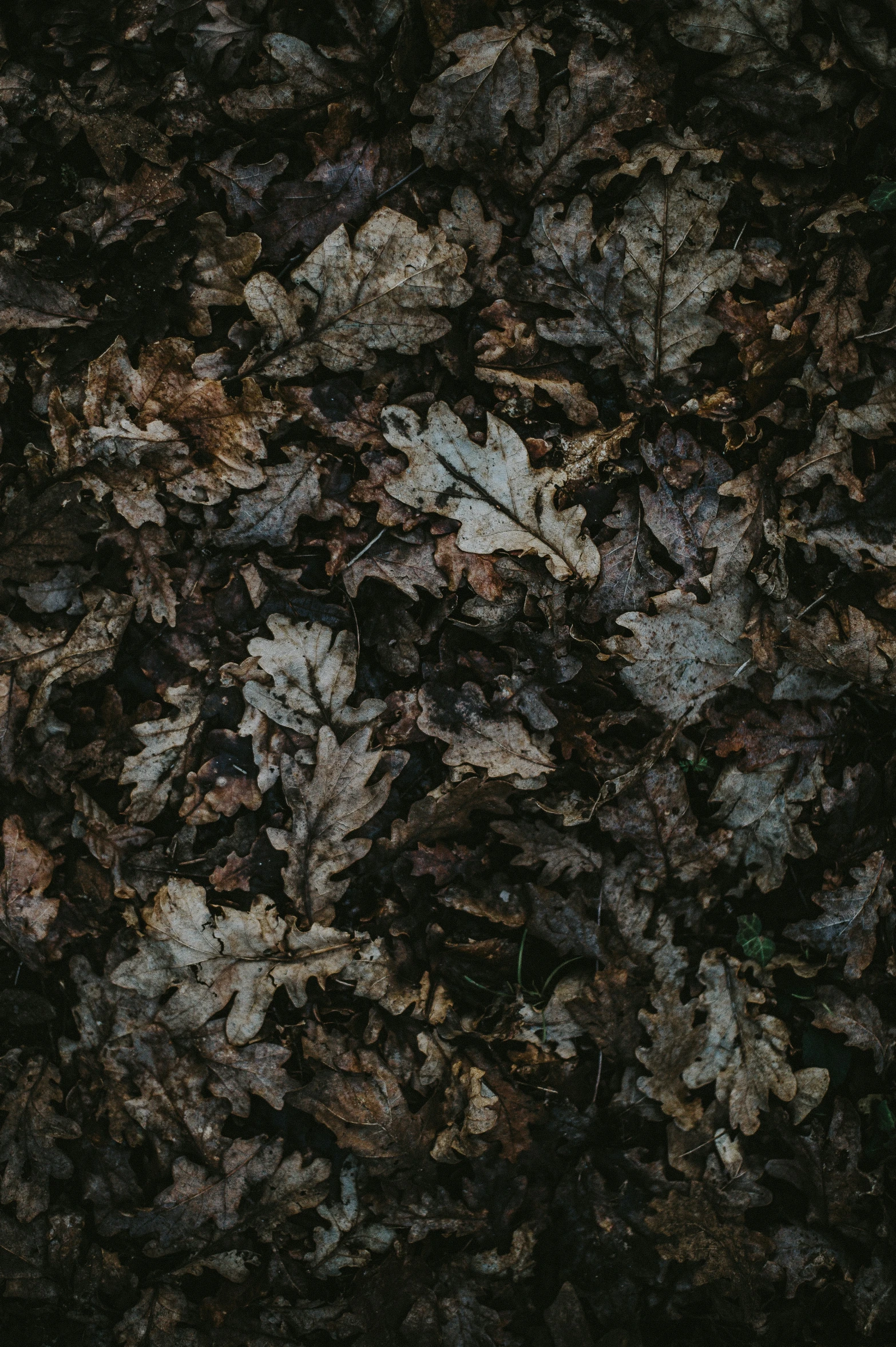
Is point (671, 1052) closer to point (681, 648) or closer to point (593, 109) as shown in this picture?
point (681, 648)

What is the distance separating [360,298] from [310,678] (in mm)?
1250

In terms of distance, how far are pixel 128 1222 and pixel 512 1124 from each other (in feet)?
4.46

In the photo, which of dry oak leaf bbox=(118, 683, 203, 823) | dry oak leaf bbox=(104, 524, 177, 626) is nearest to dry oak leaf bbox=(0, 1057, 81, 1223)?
dry oak leaf bbox=(118, 683, 203, 823)

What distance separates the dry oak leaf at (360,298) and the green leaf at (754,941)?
7.49 feet

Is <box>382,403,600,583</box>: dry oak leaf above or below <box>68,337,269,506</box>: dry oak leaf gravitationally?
below

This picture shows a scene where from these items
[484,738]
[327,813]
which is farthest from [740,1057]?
[327,813]

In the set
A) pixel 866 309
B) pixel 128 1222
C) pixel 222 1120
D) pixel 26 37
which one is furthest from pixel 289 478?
pixel 128 1222

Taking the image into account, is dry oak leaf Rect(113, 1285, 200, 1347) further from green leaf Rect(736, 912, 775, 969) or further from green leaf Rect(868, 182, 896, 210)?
green leaf Rect(868, 182, 896, 210)

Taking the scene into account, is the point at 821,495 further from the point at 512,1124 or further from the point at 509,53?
the point at 512,1124

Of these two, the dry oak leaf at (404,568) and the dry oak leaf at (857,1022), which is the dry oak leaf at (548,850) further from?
the dry oak leaf at (857,1022)

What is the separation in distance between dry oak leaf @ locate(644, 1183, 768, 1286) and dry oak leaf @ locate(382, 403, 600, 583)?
218cm

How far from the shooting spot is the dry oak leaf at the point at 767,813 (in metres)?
2.41

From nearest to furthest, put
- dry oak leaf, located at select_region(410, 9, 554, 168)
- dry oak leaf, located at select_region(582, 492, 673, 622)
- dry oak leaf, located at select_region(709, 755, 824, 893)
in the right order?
1. dry oak leaf, located at select_region(410, 9, 554, 168)
2. dry oak leaf, located at select_region(582, 492, 673, 622)
3. dry oak leaf, located at select_region(709, 755, 824, 893)

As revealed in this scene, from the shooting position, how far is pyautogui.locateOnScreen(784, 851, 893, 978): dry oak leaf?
243 centimetres
